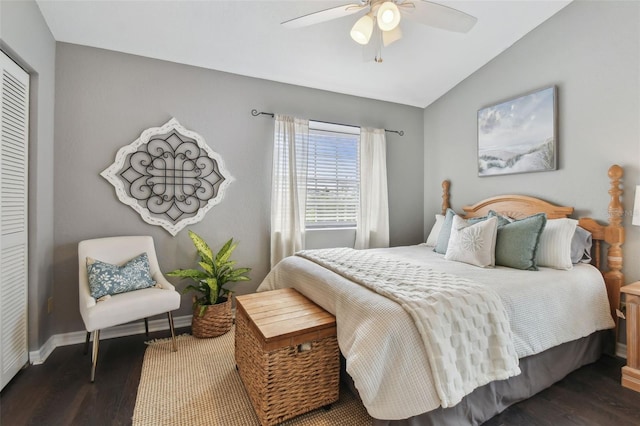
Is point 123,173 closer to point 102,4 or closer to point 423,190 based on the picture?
point 102,4

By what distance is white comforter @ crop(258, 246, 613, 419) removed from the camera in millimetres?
1259

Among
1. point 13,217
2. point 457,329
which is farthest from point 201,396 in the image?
point 13,217

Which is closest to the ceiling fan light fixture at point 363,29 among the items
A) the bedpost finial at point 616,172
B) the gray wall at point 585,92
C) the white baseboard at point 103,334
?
the gray wall at point 585,92

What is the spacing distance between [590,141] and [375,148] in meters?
2.01

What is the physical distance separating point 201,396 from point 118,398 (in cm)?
50

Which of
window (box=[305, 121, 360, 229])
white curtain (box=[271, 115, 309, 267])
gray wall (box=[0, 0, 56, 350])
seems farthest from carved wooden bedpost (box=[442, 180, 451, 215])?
gray wall (box=[0, 0, 56, 350])

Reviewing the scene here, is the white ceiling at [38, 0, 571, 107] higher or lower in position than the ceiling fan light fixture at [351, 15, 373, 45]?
higher

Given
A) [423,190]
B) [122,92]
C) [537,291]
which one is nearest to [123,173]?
[122,92]

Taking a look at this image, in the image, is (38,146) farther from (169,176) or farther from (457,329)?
(457,329)

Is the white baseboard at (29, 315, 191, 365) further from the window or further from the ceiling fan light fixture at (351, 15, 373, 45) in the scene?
the ceiling fan light fixture at (351, 15, 373, 45)

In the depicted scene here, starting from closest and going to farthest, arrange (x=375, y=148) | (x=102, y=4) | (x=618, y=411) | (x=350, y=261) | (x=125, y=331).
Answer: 1. (x=618, y=411)
2. (x=102, y=4)
3. (x=350, y=261)
4. (x=125, y=331)
5. (x=375, y=148)

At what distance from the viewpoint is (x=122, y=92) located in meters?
2.63

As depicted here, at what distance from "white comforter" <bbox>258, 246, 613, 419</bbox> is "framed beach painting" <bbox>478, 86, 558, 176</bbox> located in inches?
43.1

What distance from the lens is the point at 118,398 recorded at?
1760 millimetres
